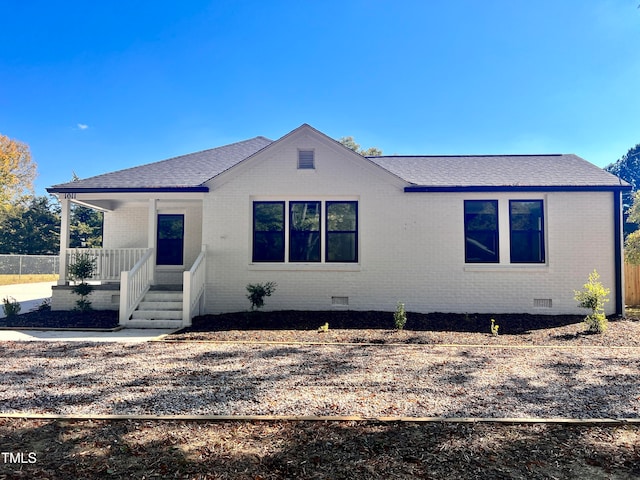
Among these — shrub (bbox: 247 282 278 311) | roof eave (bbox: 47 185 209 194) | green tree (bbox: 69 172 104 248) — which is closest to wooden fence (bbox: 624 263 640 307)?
shrub (bbox: 247 282 278 311)

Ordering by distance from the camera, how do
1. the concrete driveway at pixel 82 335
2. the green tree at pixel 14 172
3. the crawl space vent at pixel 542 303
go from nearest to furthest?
the concrete driveway at pixel 82 335 → the crawl space vent at pixel 542 303 → the green tree at pixel 14 172

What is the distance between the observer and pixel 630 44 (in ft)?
33.7

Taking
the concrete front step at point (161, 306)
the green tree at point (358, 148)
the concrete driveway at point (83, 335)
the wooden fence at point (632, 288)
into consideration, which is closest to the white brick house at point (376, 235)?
the concrete front step at point (161, 306)

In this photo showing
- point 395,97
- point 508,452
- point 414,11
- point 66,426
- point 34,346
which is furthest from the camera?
point 395,97

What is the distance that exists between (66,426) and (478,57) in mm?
15963

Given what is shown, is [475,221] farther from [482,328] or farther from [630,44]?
[630,44]

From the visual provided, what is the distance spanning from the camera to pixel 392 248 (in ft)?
33.7

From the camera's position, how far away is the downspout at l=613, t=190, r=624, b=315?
10000 mm

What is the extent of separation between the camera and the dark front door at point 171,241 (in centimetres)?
1205

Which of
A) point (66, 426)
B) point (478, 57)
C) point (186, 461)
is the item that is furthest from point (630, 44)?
point (66, 426)

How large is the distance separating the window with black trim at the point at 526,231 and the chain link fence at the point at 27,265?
107 feet

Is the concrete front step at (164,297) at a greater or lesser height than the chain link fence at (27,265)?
lesser

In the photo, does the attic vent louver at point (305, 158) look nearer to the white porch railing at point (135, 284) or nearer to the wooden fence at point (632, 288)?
the white porch railing at point (135, 284)

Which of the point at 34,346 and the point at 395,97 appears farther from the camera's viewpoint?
the point at 395,97
